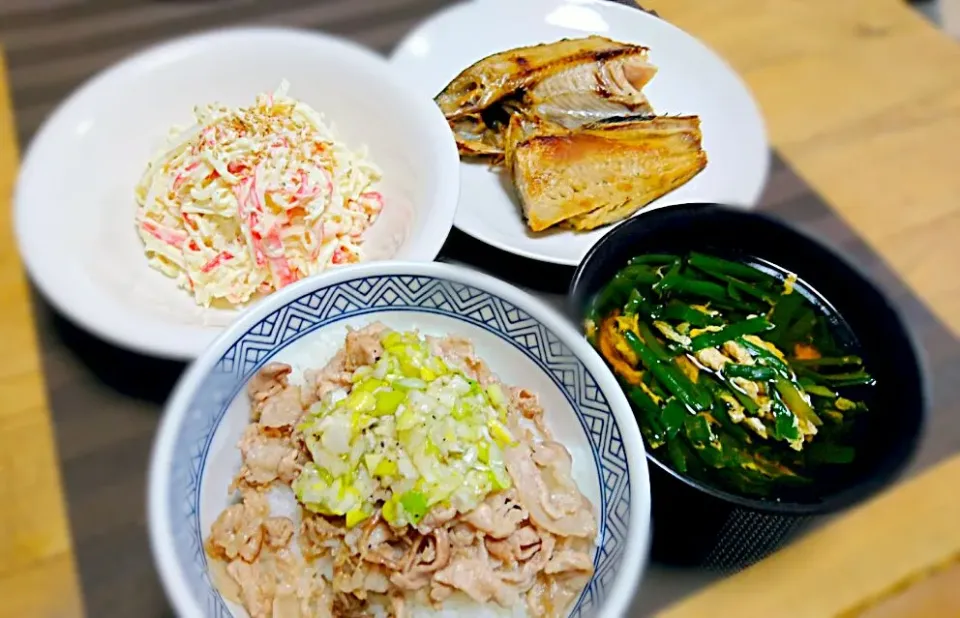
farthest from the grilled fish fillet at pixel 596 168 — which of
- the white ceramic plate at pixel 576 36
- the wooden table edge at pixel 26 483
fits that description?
the wooden table edge at pixel 26 483

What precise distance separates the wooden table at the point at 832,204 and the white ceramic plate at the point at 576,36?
3.9 inches

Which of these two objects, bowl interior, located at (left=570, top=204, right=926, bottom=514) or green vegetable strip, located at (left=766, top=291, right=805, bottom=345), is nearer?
bowl interior, located at (left=570, top=204, right=926, bottom=514)

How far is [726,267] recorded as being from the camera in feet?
3.91

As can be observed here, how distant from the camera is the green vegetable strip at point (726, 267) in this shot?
1183 millimetres

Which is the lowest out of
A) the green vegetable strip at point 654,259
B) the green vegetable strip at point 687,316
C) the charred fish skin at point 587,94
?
the green vegetable strip at point 687,316

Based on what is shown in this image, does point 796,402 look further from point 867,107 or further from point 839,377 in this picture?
point 867,107

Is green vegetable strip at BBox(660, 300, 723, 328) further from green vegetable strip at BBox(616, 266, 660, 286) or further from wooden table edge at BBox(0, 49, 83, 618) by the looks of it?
wooden table edge at BBox(0, 49, 83, 618)

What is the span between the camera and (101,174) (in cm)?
125

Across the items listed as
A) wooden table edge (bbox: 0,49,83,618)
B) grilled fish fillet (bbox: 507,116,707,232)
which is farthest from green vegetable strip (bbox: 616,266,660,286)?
wooden table edge (bbox: 0,49,83,618)

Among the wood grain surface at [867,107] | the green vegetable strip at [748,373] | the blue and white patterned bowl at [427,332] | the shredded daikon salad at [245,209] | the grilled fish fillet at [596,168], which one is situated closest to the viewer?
the blue and white patterned bowl at [427,332]

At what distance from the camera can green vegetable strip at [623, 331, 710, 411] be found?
106 centimetres

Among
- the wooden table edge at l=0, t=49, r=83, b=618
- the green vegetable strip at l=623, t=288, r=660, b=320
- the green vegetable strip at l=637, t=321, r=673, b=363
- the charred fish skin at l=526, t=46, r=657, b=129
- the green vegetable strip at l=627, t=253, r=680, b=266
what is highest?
the charred fish skin at l=526, t=46, r=657, b=129

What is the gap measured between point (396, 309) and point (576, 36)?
1016mm

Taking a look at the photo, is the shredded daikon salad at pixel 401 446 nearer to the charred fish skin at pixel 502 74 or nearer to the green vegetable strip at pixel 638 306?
the green vegetable strip at pixel 638 306
